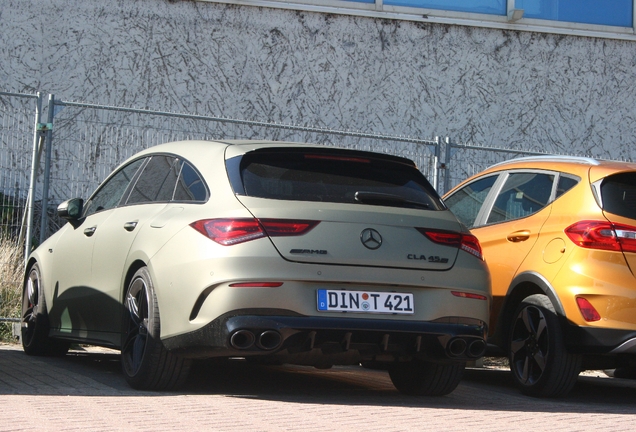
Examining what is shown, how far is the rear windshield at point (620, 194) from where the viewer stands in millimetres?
6703

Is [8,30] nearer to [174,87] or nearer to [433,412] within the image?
[174,87]

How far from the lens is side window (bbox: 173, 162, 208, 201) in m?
6.14

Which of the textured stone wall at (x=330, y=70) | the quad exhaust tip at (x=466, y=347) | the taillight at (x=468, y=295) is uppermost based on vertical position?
the textured stone wall at (x=330, y=70)

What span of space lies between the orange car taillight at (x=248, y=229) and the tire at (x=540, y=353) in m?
2.07

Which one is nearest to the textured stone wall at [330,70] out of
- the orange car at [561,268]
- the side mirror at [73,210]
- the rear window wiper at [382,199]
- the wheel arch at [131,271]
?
the side mirror at [73,210]

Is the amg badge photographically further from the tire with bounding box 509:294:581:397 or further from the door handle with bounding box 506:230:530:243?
the door handle with bounding box 506:230:530:243

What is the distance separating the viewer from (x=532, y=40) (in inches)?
606

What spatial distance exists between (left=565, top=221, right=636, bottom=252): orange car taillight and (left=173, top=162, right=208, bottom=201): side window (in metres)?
2.51

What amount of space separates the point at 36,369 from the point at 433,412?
122 inches

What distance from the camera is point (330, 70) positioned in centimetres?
1445

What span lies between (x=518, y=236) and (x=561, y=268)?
0.70m

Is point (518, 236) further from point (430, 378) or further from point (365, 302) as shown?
point (365, 302)

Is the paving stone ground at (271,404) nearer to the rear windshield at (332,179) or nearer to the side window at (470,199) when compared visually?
the rear windshield at (332,179)

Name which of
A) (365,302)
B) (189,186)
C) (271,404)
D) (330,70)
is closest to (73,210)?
(189,186)
